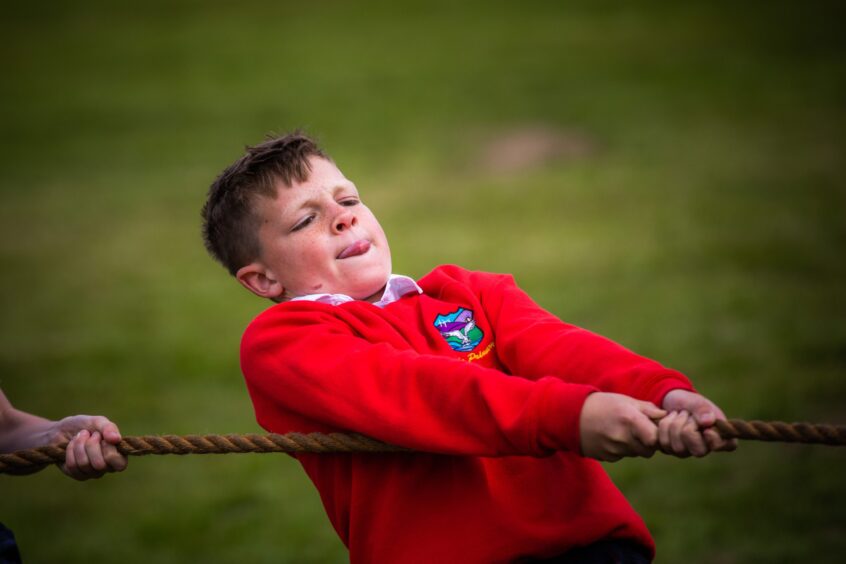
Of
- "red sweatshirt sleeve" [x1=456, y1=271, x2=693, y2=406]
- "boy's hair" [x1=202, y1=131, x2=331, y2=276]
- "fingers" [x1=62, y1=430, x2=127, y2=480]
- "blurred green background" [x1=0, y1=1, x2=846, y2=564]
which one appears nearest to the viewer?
"red sweatshirt sleeve" [x1=456, y1=271, x2=693, y2=406]

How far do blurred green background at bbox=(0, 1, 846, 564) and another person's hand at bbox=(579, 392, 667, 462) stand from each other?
91 cm

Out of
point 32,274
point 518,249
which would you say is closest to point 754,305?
point 518,249

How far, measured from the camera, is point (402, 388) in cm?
159

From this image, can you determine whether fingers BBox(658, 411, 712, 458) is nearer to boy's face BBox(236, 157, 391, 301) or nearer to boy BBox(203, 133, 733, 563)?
boy BBox(203, 133, 733, 563)

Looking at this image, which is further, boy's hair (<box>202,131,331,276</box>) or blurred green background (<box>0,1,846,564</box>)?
blurred green background (<box>0,1,846,564</box>)

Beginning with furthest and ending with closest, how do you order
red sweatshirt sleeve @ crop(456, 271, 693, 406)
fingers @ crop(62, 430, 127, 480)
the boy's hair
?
the boy's hair
fingers @ crop(62, 430, 127, 480)
red sweatshirt sleeve @ crop(456, 271, 693, 406)

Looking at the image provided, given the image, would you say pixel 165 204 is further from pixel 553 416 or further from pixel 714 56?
pixel 553 416

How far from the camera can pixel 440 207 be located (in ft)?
32.2

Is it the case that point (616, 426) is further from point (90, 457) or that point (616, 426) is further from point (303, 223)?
point (90, 457)

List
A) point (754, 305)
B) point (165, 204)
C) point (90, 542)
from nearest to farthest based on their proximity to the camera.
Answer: point (90, 542) < point (754, 305) < point (165, 204)

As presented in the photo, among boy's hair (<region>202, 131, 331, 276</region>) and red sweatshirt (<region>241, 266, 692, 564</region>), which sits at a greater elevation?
boy's hair (<region>202, 131, 331, 276</region>)

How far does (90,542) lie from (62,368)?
106 inches

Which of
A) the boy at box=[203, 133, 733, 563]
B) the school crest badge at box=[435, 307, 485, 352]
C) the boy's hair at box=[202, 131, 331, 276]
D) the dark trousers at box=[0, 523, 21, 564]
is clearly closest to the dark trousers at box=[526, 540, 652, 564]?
the boy at box=[203, 133, 733, 563]

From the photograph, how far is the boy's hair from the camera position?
1910 mm
